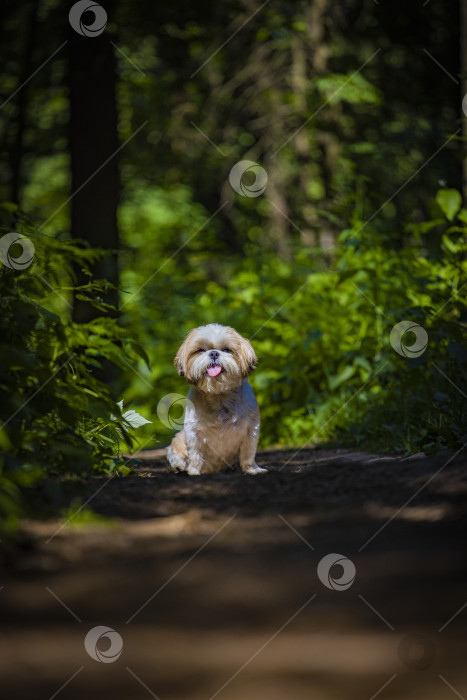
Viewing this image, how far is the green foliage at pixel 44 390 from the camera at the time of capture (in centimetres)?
312

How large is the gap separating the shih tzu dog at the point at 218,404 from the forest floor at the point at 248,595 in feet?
3.22

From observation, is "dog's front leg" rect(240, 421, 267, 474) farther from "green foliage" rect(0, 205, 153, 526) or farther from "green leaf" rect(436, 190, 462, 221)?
"green leaf" rect(436, 190, 462, 221)

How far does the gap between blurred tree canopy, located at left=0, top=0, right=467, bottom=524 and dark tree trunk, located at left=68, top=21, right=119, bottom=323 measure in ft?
0.06

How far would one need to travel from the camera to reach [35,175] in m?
22.4

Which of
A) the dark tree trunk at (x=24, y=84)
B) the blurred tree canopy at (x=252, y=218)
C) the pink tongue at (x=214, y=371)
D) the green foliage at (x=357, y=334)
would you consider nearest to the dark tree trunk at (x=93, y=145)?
the blurred tree canopy at (x=252, y=218)

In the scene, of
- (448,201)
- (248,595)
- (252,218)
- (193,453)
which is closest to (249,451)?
(193,453)

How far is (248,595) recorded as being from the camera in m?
2.65

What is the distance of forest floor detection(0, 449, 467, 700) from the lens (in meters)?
2.21

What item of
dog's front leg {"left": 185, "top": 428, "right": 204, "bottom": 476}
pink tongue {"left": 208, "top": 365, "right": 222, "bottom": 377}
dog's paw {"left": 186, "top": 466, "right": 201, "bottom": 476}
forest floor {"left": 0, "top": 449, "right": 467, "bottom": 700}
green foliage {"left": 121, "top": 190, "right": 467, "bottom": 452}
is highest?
green foliage {"left": 121, "top": 190, "right": 467, "bottom": 452}

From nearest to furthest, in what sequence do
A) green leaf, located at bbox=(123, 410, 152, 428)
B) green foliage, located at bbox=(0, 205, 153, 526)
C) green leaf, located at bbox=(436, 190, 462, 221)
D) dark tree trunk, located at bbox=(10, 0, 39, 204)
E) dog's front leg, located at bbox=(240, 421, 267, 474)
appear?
green foliage, located at bbox=(0, 205, 153, 526)
green leaf, located at bbox=(123, 410, 152, 428)
dog's front leg, located at bbox=(240, 421, 267, 474)
green leaf, located at bbox=(436, 190, 462, 221)
dark tree trunk, located at bbox=(10, 0, 39, 204)

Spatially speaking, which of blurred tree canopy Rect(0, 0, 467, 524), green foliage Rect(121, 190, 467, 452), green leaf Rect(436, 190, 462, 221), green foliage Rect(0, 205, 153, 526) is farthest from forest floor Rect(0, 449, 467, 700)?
green leaf Rect(436, 190, 462, 221)

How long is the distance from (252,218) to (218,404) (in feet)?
40.8

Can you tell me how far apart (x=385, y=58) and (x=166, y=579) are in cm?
1310

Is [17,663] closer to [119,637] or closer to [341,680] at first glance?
[119,637]
